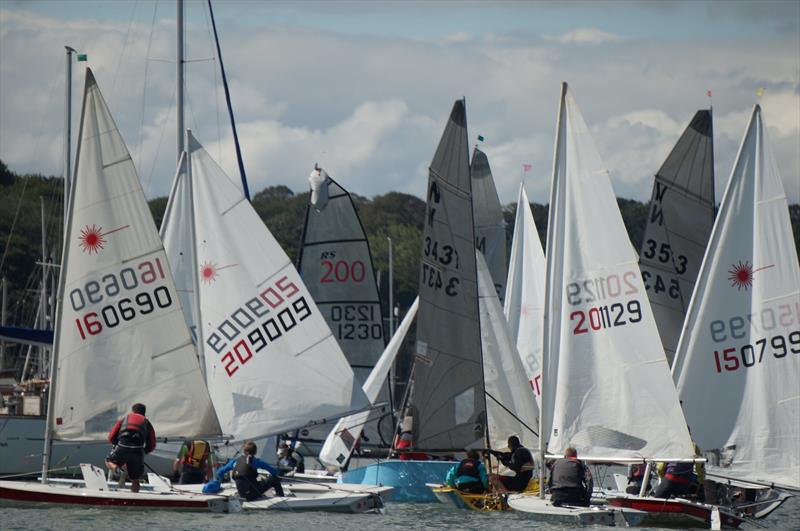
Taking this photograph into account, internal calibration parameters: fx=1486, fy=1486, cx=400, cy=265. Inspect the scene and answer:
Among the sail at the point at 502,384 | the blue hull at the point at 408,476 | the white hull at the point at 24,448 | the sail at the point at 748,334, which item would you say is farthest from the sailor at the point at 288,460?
the sail at the point at 748,334

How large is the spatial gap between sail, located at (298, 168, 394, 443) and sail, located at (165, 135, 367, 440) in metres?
5.57

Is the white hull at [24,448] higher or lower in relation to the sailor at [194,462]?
higher

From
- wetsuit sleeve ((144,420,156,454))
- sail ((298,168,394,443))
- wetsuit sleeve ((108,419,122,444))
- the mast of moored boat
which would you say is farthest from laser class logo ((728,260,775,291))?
sail ((298,168,394,443))

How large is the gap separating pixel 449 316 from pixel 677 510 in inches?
225

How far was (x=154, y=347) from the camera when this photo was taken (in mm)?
19453

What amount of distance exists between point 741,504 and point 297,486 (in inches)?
243

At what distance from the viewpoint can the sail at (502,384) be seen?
23.4 metres

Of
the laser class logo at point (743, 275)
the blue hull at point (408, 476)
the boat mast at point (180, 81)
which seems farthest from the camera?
the boat mast at point (180, 81)

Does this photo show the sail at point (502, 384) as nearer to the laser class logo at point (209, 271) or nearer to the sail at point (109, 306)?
the laser class logo at point (209, 271)

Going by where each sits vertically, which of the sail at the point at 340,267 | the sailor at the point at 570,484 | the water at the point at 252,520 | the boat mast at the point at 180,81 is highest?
the boat mast at the point at 180,81

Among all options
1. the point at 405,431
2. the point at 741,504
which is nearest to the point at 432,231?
the point at 405,431

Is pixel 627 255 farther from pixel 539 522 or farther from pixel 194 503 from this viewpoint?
pixel 194 503

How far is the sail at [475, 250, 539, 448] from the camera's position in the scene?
23.4 meters

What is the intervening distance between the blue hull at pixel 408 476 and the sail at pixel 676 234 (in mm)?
5265
